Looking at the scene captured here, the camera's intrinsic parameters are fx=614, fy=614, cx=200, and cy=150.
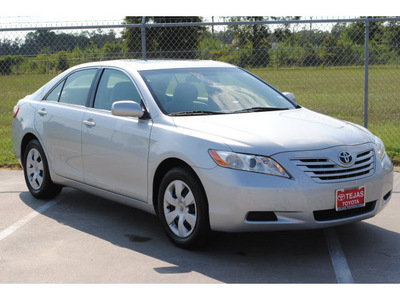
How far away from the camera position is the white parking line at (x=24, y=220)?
5926mm

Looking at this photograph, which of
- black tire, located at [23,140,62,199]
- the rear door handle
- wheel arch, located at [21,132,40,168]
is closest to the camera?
the rear door handle

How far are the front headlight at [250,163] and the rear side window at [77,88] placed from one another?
7.47ft

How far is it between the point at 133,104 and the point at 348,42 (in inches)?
212

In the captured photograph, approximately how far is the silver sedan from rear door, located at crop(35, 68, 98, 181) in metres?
0.01

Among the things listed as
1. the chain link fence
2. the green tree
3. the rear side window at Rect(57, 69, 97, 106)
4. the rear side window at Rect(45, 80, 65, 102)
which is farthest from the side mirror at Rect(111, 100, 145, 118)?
the green tree

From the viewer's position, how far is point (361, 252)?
205 inches

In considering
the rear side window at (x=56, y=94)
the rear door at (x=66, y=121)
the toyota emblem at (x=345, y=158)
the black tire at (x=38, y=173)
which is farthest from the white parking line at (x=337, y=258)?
the rear side window at (x=56, y=94)

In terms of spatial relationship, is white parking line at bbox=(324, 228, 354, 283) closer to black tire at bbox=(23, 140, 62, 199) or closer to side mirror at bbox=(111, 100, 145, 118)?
side mirror at bbox=(111, 100, 145, 118)

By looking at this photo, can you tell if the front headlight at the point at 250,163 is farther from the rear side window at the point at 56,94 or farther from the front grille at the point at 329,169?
the rear side window at the point at 56,94

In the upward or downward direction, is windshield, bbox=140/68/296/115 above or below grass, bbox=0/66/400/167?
above

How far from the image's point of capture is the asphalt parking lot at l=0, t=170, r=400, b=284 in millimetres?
4648

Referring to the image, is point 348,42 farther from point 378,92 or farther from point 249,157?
point 378,92

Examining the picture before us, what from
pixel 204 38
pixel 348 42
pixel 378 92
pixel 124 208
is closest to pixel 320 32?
pixel 348 42

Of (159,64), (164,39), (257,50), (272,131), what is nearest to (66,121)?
(159,64)
